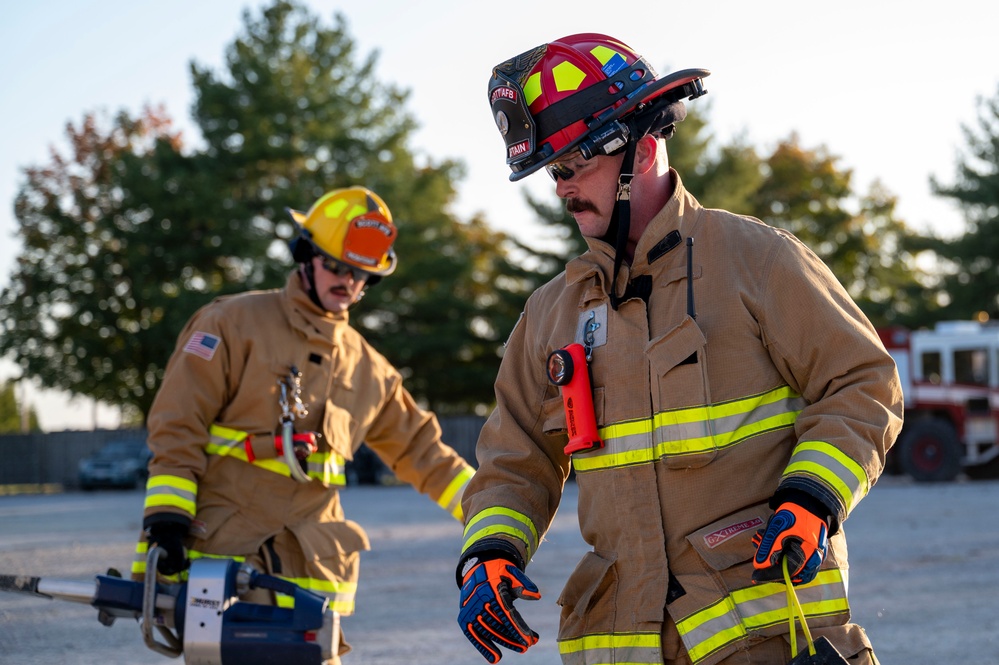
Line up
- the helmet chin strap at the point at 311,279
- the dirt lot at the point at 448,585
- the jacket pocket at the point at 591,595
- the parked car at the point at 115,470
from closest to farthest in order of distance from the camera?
the jacket pocket at the point at 591,595
the helmet chin strap at the point at 311,279
the dirt lot at the point at 448,585
the parked car at the point at 115,470

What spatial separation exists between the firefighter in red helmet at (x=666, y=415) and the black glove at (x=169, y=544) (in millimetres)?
1640

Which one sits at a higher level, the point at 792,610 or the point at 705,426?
the point at 705,426

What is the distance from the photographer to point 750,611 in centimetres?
277

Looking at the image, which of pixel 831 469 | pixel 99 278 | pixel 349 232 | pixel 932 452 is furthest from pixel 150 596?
pixel 99 278

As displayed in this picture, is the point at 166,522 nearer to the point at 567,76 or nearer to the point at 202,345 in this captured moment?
the point at 202,345

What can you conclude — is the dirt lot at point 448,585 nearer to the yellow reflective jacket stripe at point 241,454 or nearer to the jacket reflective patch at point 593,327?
the yellow reflective jacket stripe at point 241,454

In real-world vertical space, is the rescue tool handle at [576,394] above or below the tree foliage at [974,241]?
below

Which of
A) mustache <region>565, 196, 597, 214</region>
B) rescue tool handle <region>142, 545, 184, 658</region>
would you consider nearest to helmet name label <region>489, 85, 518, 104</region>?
mustache <region>565, 196, 597, 214</region>

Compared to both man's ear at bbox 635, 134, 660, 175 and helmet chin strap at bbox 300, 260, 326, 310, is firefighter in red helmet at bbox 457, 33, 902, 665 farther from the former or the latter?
helmet chin strap at bbox 300, 260, 326, 310

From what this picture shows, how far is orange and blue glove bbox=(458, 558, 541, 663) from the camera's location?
9.60ft

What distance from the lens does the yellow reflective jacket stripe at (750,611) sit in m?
2.75

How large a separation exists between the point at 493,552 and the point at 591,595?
267 millimetres

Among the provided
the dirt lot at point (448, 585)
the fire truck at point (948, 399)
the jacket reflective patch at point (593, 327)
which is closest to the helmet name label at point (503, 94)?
the jacket reflective patch at point (593, 327)

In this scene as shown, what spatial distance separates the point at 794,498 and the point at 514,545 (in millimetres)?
776
